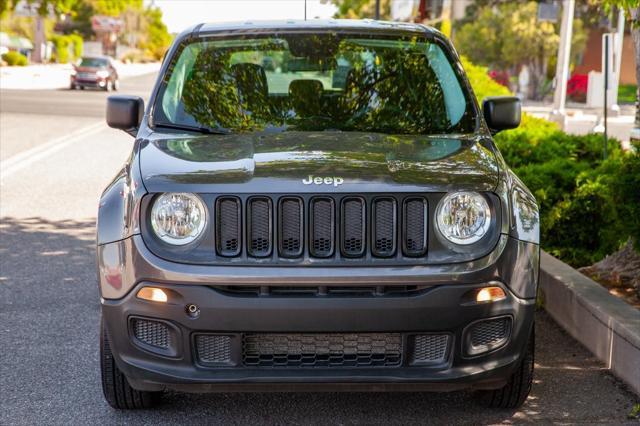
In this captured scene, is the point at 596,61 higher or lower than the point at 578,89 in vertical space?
higher

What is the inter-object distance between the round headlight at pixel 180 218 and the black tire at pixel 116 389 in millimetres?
632

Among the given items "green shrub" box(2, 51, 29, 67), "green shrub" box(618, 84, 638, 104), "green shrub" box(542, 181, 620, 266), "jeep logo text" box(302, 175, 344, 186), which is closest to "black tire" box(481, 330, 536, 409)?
"jeep logo text" box(302, 175, 344, 186)

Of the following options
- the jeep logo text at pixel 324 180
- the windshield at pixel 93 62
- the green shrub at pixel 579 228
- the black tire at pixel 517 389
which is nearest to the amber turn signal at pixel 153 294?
the jeep logo text at pixel 324 180

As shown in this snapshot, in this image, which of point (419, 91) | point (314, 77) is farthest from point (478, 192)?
point (314, 77)

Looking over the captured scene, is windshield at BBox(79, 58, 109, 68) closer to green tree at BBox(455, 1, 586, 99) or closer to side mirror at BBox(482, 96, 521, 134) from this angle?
green tree at BBox(455, 1, 586, 99)

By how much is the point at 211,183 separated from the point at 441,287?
3.36 ft

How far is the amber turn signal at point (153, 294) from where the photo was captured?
4.19m

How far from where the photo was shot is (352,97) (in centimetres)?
559

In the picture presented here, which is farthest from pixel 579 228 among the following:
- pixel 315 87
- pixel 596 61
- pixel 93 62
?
pixel 596 61

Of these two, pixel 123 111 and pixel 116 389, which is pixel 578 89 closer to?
pixel 123 111

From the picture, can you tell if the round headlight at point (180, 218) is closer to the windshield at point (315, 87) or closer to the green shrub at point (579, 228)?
the windshield at point (315, 87)

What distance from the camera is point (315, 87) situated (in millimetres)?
5645

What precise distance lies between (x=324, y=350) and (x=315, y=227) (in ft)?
A: 1.67

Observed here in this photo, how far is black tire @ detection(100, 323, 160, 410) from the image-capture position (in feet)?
15.3
